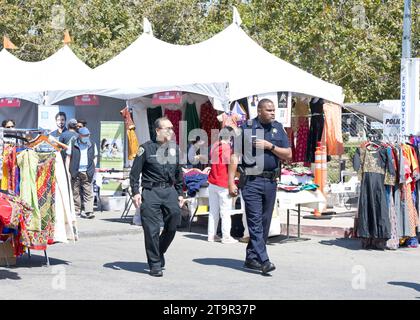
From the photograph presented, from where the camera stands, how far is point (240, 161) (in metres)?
11.3

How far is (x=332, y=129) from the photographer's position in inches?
792

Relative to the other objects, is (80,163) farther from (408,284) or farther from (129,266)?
(408,284)

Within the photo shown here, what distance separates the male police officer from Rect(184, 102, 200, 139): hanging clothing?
31.4ft

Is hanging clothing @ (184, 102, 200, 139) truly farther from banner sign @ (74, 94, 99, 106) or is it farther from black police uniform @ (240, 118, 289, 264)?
black police uniform @ (240, 118, 289, 264)

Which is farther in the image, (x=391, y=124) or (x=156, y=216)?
(x=391, y=124)

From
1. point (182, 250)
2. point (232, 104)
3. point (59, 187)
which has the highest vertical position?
point (232, 104)

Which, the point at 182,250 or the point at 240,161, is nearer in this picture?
the point at 240,161

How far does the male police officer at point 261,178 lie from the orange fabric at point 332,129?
29.9 feet

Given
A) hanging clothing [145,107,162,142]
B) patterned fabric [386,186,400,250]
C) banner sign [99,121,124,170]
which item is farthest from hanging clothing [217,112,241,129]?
banner sign [99,121,124,170]

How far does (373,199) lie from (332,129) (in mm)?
6500

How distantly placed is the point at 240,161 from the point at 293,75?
8.09 metres

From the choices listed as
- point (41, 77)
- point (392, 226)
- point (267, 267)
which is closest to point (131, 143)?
point (41, 77)
